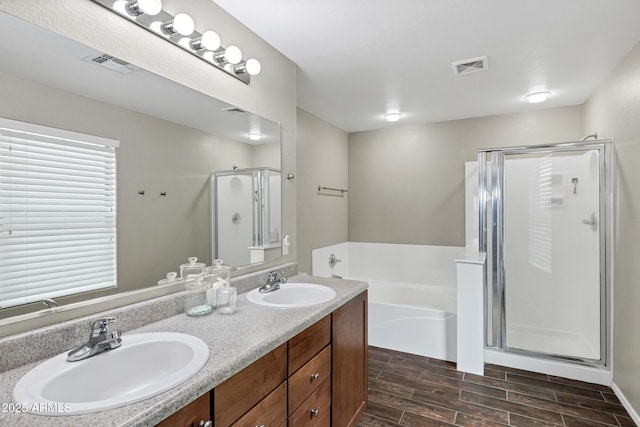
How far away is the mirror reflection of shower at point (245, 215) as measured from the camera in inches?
69.9

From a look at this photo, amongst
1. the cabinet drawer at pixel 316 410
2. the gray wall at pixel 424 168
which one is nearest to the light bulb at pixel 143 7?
the cabinet drawer at pixel 316 410

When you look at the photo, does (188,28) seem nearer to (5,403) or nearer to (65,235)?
(65,235)

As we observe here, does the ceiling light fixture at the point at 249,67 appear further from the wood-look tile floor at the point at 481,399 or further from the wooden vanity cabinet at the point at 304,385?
the wood-look tile floor at the point at 481,399

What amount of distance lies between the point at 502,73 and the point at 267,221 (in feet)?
6.90

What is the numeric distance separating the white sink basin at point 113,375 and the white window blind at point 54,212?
0.27m

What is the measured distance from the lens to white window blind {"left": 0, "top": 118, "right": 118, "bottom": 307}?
1.00 meters

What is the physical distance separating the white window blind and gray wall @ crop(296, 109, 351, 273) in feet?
6.91

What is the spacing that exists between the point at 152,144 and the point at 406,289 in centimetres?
323

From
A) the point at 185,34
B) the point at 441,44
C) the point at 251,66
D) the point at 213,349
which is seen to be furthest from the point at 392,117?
the point at 213,349

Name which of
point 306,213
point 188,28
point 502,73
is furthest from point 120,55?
point 502,73

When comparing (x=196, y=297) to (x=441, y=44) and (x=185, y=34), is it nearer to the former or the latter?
(x=185, y=34)

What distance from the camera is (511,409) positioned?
219 centimetres

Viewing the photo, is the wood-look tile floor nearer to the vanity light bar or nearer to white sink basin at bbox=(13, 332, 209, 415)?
white sink basin at bbox=(13, 332, 209, 415)

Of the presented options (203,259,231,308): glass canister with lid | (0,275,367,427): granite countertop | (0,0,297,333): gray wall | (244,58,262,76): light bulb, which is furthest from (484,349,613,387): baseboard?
(244,58,262,76): light bulb
